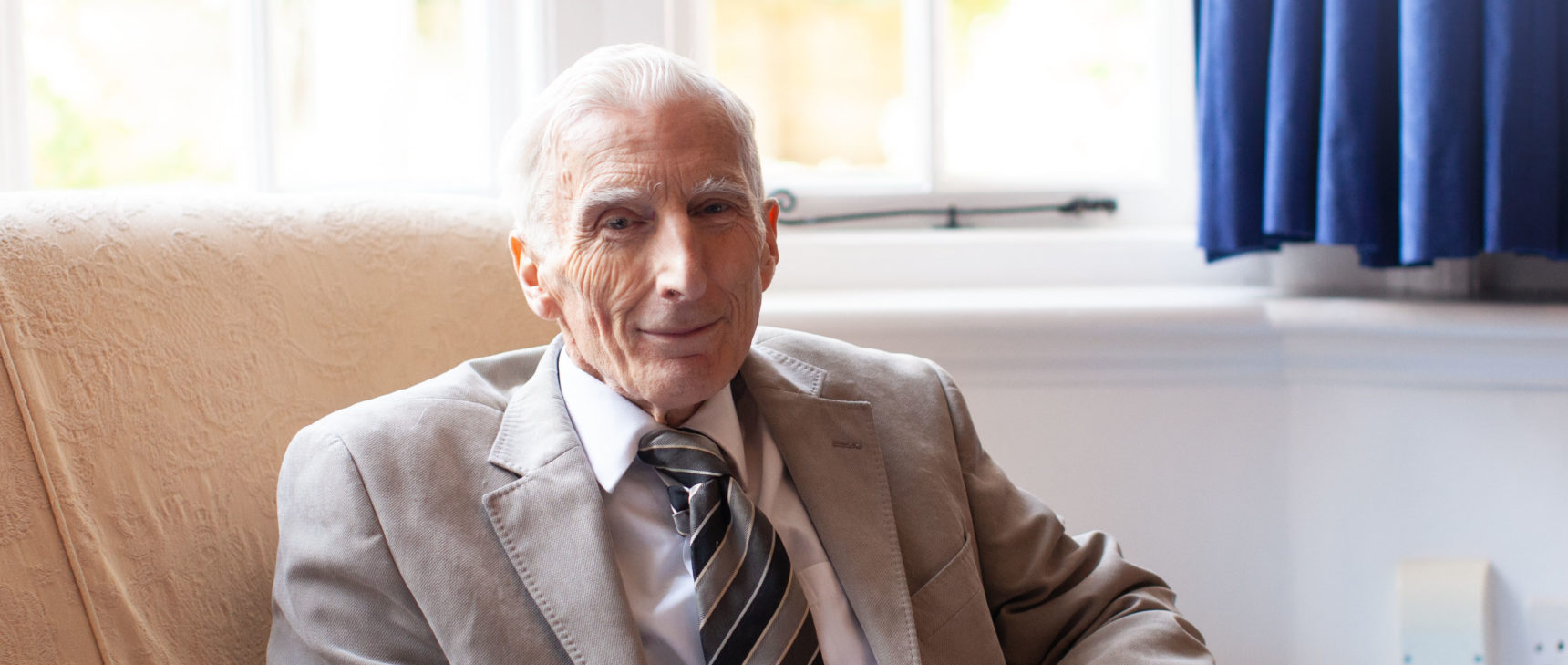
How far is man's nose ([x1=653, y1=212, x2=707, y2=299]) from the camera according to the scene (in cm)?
108

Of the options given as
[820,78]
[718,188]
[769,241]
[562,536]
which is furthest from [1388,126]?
[562,536]

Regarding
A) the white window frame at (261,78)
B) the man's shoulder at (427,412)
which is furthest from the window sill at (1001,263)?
the man's shoulder at (427,412)

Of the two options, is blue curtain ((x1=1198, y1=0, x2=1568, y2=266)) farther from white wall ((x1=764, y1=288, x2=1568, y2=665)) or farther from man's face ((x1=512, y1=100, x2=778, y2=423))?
man's face ((x1=512, y1=100, x2=778, y2=423))

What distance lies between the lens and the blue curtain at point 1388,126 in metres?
1.74

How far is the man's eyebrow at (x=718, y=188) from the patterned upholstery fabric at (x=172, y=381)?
46 cm

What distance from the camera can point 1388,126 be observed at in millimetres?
1843

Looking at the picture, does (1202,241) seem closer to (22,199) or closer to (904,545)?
(904,545)

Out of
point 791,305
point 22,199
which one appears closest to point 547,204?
point 22,199

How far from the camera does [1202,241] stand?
1922 millimetres

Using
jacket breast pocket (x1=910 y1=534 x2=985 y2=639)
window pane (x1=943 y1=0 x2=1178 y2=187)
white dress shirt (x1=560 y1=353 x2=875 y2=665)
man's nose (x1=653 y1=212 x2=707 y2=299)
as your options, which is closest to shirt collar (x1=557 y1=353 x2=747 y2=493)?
white dress shirt (x1=560 y1=353 x2=875 y2=665)

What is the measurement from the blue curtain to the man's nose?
1106 millimetres

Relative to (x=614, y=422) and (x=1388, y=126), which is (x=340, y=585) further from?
(x=1388, y=126)

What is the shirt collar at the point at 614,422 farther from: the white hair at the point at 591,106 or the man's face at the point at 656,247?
the white hair at the point at 591,106

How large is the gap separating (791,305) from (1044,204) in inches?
24.5
